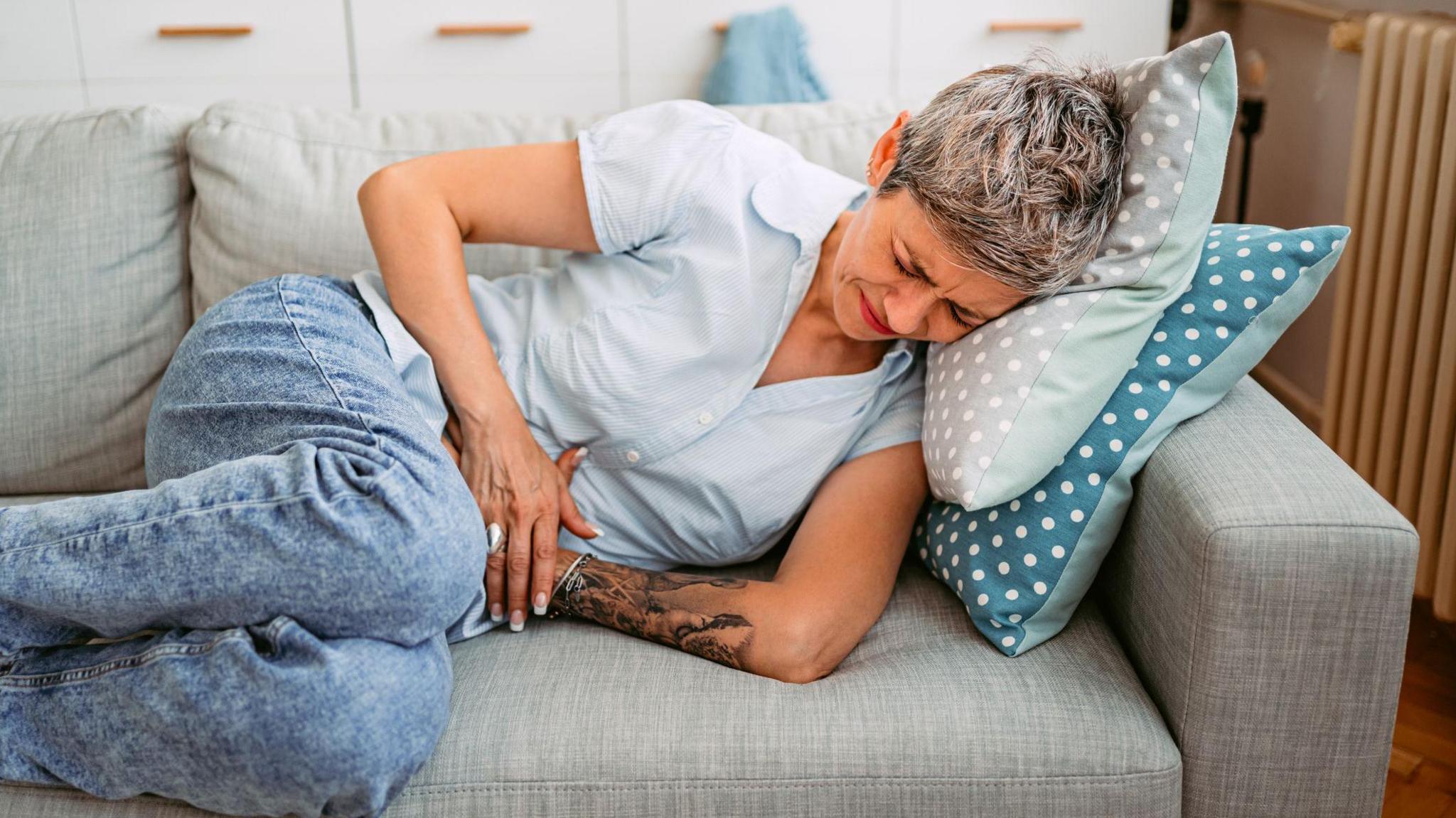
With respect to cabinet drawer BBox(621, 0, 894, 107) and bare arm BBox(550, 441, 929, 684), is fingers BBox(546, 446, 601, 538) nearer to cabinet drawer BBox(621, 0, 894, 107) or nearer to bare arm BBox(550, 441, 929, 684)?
bare arm BBox(550, 441, 929, 684)

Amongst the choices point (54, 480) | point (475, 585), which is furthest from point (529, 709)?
point (54, 480)

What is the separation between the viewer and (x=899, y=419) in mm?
1382

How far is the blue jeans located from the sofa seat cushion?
0.05 metres

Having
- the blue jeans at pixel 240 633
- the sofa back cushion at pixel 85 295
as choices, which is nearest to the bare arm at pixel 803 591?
the blue jeans at pixel 240 633

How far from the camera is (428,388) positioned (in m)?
1.36

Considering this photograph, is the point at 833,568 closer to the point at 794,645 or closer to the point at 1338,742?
the point at 794,645

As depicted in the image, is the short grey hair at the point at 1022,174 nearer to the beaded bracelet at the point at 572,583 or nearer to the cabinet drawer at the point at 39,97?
the beaded bracelet at the point at 572,583

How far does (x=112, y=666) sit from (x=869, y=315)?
79 centimetres

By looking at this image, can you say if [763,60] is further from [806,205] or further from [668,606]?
[668,606]

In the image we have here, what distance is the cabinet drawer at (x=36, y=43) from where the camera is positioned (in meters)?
2.69

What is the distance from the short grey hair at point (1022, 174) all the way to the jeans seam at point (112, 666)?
75 centimetres

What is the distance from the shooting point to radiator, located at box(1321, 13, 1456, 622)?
1.72 meters

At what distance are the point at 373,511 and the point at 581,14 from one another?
205 cm

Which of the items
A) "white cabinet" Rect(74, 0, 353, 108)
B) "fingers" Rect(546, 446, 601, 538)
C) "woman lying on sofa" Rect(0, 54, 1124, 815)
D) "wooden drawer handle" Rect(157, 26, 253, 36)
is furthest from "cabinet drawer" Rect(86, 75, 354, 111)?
"fingers" Rect(546, 446, 601, 538)
